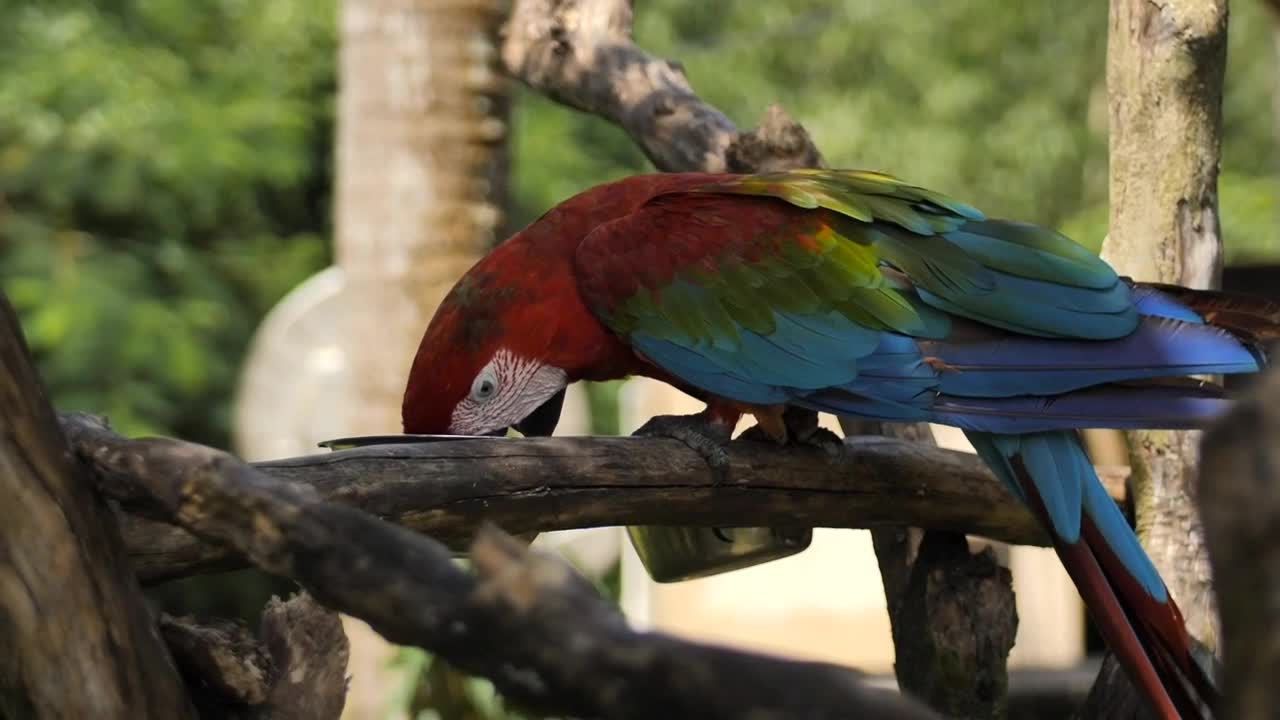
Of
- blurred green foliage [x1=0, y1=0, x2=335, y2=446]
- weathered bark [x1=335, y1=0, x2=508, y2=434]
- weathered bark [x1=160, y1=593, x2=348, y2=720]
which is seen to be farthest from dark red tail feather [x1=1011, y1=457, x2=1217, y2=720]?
blurred green foliage [x1=0, y1=0, x2=335, y2=446]

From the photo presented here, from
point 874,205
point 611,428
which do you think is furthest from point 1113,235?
point 611,428

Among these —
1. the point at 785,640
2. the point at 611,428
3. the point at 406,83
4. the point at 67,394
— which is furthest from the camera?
the point at 611,428

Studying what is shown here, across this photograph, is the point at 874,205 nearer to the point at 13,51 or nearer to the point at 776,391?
the point at 776,391

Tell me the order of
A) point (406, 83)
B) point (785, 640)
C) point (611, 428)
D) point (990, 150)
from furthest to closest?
point (990, 150), point (611, 428), point (785, 640), point (406, 83)

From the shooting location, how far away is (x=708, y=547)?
6.91ft

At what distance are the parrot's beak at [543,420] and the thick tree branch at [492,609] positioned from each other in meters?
0.84

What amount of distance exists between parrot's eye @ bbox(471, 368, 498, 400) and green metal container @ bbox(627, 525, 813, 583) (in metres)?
Result: 0.40

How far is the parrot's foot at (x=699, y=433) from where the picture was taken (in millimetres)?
1733

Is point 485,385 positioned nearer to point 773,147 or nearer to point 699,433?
point 699,433

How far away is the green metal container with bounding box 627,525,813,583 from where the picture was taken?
2098 mm

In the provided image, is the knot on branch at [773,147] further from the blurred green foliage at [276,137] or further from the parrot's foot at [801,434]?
the blurred green foliage at [276,137]

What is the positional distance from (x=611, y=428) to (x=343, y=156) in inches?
127

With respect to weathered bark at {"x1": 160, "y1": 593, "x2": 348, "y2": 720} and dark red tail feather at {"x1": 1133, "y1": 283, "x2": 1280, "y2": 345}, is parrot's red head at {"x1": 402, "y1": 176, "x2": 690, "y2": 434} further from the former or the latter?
dark red tail feather at {"x1": 1133, "y1": 283, "x2": 1280, "y2": 345}

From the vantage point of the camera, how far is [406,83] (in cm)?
323
